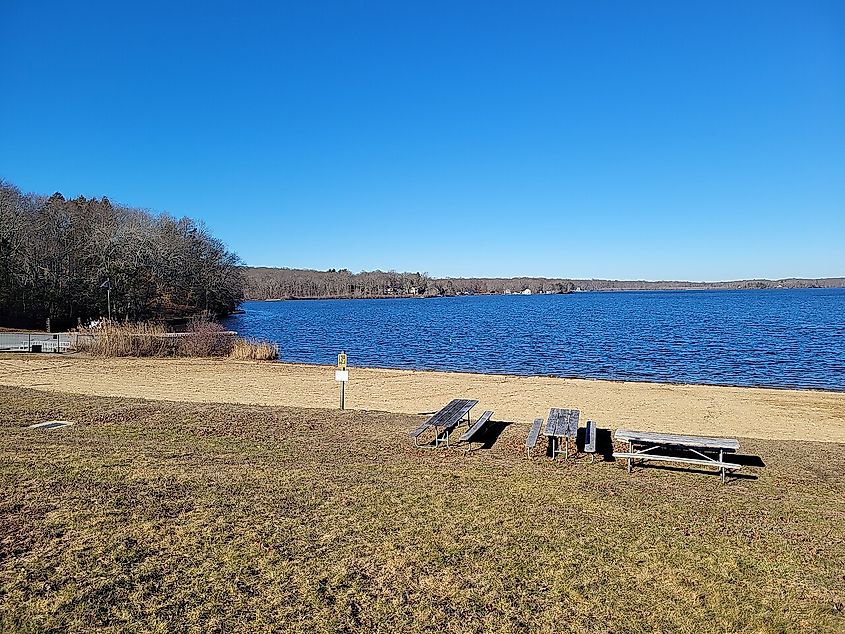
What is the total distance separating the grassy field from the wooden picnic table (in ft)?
1.41

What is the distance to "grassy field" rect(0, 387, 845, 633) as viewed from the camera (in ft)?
12.7

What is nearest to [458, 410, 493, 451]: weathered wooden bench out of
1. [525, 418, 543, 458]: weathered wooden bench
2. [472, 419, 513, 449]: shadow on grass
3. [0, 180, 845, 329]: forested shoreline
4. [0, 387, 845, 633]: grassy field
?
[472, 419, 513, 449]: shadow on grass

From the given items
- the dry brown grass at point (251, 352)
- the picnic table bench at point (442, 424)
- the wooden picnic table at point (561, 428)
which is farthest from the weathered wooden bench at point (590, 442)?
the dry brown grass at point (251, 352)

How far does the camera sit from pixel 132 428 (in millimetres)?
9305

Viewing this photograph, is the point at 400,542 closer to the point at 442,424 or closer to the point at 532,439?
the point at 532,439

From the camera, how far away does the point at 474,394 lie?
1598 centimetres

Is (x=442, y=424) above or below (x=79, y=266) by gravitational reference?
below

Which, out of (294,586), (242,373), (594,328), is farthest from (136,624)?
(594,328)

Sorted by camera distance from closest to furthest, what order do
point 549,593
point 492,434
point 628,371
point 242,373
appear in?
point 549,593 < point 492,434 < point 242,373 < point 628,371

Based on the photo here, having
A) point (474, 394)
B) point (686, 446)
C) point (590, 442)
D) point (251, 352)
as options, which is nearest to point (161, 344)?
point (251, 352)

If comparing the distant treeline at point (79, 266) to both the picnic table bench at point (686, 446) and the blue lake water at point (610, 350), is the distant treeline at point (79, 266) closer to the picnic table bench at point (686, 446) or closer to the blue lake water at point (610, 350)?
the blue lake water at point (610, 350)

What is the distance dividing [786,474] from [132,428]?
8913 mm

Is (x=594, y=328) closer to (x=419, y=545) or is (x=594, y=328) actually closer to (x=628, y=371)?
(x=628, y=371)

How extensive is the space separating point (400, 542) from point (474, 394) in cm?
1113
